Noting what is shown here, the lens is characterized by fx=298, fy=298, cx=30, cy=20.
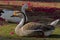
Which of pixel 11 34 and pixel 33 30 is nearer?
pixel 33 30

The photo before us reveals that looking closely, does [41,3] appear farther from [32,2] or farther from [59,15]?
[59,15]

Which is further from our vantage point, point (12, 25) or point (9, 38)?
point (12, 25)

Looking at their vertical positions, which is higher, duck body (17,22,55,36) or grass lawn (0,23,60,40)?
duck body (17,22,55,36)

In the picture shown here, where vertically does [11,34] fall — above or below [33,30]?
below

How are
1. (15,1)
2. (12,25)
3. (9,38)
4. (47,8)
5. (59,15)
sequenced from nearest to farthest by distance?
(9,38), (12,25), (59,15), (47,8), (15,1)

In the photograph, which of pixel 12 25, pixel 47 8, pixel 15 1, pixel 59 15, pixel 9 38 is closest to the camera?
pixel 9 38

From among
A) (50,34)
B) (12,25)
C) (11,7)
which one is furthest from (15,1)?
(50,34)

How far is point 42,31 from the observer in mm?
Result: 8648

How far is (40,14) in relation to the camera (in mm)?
12305

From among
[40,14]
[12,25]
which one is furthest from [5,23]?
[40,14]

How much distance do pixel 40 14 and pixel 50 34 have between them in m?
3.40

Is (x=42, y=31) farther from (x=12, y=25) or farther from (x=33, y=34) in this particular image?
(x=12, y=25)

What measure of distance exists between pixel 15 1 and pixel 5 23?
10.3ft

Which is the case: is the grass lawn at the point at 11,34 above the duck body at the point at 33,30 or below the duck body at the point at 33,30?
below
